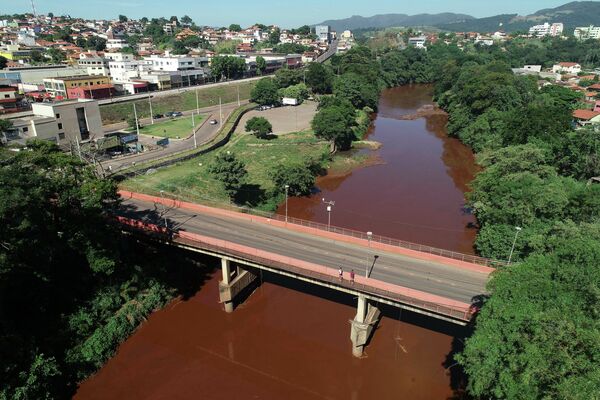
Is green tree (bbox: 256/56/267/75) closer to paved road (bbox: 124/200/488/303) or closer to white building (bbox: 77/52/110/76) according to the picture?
white building (bbox: 77/52/110/76)

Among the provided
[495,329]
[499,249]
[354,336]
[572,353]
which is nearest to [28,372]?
[354,336]

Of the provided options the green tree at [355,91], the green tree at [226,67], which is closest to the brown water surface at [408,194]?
the green tree at [355,91]

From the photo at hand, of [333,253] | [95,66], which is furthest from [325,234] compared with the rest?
[95,66]

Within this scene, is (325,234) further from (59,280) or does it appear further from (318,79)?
(318,79)

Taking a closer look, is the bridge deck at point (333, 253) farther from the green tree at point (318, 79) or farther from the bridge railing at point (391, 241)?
the green tree at point (318, 79)

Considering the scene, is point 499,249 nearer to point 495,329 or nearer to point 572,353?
point 495,329

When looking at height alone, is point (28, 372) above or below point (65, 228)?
below

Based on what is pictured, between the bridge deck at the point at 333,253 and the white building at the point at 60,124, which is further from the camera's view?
the white building at the point at 60,124
